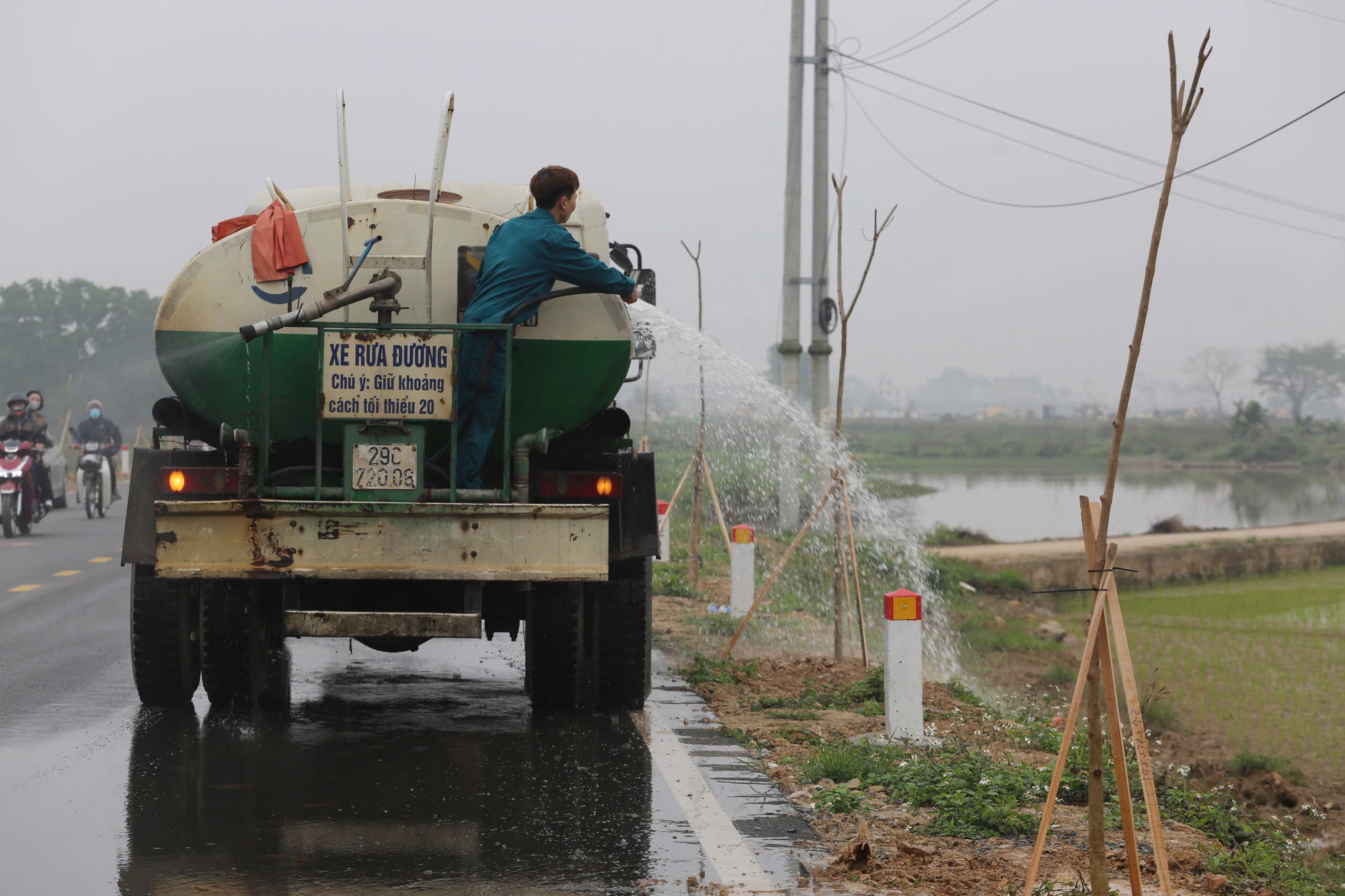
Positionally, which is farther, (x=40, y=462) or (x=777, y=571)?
(x=40, y=462)

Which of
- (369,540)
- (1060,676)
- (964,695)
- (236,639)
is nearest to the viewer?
(369,540)

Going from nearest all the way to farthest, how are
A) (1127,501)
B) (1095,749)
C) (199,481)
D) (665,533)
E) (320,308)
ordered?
(1095,749) < (320,308) < (199,481) < (665,533) < (1127,501)

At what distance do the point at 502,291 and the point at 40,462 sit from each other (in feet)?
54.0

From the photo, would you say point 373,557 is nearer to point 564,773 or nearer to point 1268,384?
point 564,773

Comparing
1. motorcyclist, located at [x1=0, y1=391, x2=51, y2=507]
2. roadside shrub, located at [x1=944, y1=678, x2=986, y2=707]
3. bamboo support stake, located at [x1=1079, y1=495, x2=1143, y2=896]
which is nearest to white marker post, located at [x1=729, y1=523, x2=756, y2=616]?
roadside shrub, located at [x1=944, y1=678, x2=986, y2=707]

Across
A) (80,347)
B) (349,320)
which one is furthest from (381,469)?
(80,347)

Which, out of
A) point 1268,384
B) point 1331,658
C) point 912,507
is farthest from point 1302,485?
point 1268,384

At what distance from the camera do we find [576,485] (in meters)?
7.09

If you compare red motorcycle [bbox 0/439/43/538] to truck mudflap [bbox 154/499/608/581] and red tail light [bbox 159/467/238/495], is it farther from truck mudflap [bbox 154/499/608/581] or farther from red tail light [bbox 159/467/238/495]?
truck mudflap [bbox 154/499/608/581]

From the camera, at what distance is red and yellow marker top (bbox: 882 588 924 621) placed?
7.52m

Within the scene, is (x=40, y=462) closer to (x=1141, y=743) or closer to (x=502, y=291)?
Result: (x=502, y=291)

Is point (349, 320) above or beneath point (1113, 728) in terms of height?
above

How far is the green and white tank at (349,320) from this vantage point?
22.5 feet

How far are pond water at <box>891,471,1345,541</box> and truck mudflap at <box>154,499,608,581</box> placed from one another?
46.5ft
